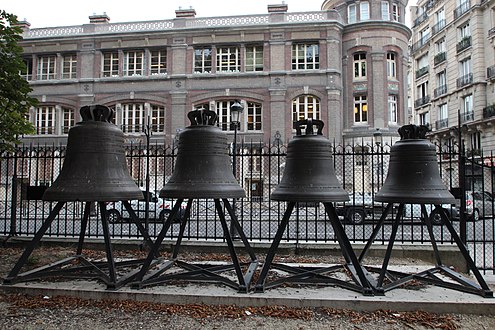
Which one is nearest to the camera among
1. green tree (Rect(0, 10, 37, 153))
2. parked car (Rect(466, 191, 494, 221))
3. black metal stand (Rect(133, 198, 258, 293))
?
black metal stand (Rect(133, 198, 258, 293))

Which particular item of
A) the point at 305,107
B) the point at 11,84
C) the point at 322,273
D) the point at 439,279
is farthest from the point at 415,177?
the point at 305,107

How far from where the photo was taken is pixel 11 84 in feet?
24.9

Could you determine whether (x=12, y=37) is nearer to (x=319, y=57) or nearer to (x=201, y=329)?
(x=201, y=329)

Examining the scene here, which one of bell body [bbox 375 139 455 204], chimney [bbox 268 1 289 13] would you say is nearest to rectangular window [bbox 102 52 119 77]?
chimney [bbox 268 1 289 13]

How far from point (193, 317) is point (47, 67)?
117ft

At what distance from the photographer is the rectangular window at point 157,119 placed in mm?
33312

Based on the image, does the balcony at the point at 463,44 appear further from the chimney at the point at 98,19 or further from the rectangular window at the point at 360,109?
the chimney at the point at 98,19

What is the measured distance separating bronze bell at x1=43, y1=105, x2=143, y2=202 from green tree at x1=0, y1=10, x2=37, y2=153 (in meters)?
2.63

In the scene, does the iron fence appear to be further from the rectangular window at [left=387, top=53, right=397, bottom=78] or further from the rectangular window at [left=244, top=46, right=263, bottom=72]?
the rectangular window at [left=387, top=53, right=397, bottom=78]

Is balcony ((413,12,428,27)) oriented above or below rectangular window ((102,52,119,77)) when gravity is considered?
above

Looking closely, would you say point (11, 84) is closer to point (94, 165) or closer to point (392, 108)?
point (94, 165)

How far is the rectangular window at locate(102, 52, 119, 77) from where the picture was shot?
112ft

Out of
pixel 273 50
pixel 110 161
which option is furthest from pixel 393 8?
pixel 110 161

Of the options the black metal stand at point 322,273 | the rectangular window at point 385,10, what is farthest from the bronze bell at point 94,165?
the rectangular window at point 385,10
